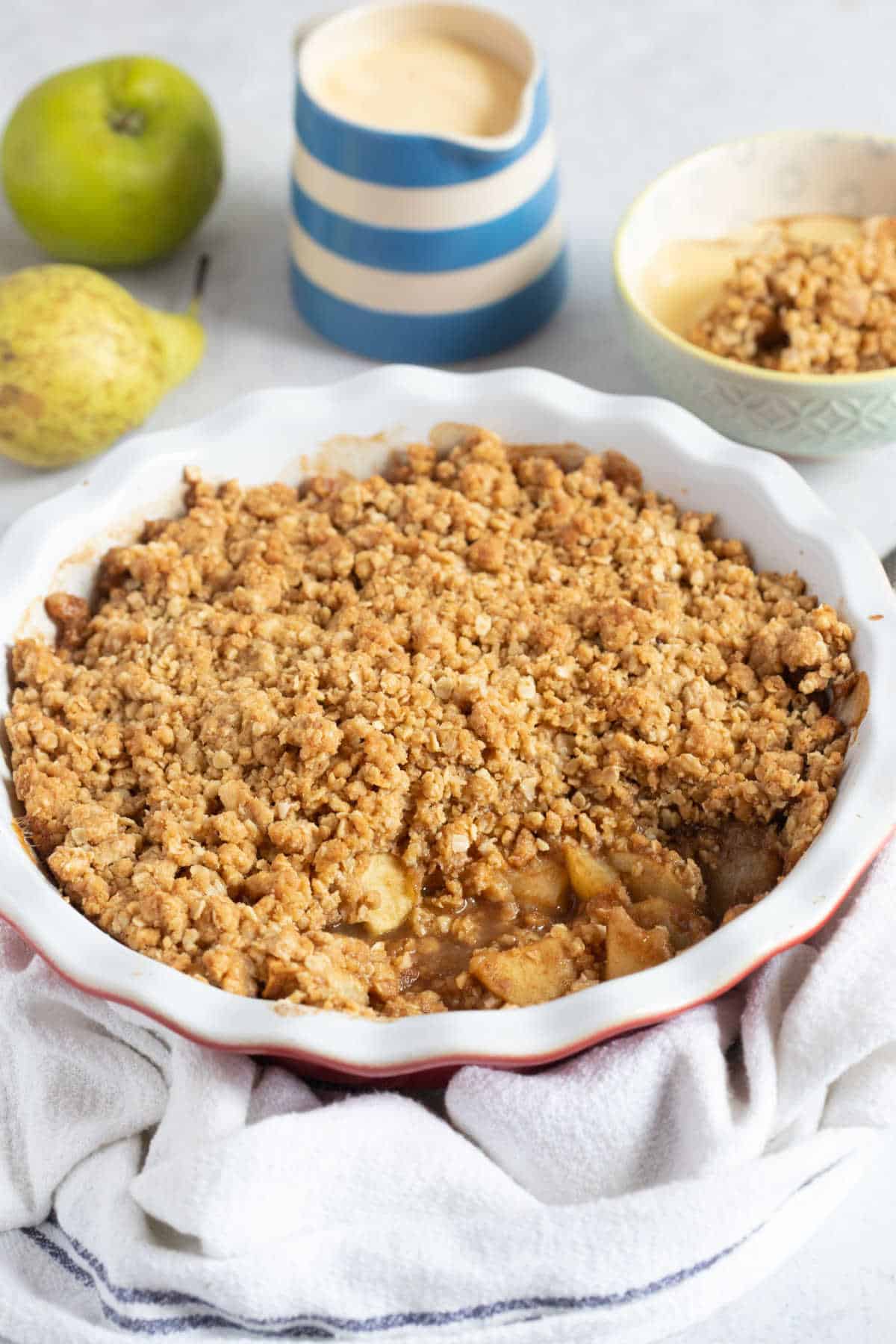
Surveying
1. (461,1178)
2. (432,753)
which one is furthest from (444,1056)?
Answer: (432,753)

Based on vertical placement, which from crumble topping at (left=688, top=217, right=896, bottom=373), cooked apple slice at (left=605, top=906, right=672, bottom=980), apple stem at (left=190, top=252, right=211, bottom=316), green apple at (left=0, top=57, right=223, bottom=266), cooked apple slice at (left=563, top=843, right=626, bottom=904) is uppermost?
crumble topping at (left=688, top=217, right=896, bottom=373)

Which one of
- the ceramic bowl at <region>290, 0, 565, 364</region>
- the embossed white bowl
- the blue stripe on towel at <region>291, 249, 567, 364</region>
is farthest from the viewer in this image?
the blue stripe on towel at <region>291, 249, 567, 364</region>

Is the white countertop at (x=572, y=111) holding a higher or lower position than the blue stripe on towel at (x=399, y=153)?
lower

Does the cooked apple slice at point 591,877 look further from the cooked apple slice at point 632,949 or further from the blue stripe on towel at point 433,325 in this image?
the blue stripe on towel at point 433,325

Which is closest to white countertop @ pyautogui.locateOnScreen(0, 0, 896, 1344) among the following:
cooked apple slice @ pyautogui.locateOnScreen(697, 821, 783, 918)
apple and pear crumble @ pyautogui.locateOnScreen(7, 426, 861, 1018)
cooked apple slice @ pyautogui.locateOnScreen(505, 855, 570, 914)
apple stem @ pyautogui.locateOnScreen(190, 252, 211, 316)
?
apple stem @ pyautogui.locateOnScreen(190, 252, 211, 316)

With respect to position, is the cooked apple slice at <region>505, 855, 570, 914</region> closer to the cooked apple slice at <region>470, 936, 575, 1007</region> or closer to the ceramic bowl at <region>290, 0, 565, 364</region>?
the cooked apple slice at <region>470, 936, 575, 1007</region>

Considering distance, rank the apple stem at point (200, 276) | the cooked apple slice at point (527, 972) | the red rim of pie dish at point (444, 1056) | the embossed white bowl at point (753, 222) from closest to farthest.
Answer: the red rim of pie dish at point (444, 1056), the cooked apple slice at point (527, 972), the embossed white bowl at point (753, 222), the apple stem at point (200, 276)

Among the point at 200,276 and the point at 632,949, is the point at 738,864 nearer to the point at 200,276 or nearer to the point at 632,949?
the point at 632,949

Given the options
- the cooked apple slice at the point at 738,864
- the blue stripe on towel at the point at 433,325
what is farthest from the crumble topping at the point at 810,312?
the cooked apple slice at the point at 738,864
